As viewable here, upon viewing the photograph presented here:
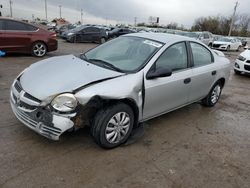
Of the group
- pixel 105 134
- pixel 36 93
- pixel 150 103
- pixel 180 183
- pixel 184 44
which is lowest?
pixel 180 183

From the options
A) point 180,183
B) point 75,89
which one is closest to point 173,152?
point 180,183

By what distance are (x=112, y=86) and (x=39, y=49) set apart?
7.88 metres

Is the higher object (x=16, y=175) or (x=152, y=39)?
(x=152, y=39)

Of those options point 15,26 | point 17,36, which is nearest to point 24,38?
point 17,36

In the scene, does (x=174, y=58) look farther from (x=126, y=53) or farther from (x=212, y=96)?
(x=212, y=96)

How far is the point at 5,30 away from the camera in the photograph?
912 centimetres

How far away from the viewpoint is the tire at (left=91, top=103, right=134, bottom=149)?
3125 mm

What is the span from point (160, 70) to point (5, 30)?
7.66 metres

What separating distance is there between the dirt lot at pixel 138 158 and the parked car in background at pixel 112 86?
31cm

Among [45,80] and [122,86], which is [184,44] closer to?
[122,86]

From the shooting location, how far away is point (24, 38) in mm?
9539

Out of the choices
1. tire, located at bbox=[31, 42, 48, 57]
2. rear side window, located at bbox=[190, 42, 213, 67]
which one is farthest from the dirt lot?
tire, located at bbox=[31, 42, 48, 57]

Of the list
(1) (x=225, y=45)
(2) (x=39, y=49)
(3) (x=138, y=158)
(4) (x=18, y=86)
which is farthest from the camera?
(1) (x=225, y=45)

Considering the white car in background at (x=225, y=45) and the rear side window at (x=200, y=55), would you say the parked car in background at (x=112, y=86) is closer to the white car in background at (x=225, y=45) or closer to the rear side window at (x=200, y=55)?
the rear side window at (x=200, y=55)
